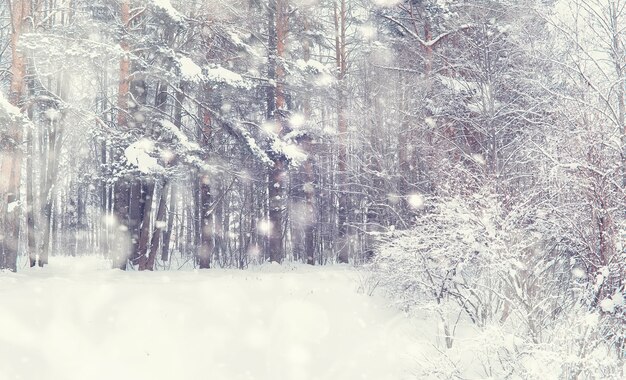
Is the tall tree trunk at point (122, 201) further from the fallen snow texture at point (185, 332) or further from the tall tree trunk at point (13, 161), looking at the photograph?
the tall tree trunk at point (13, 161)

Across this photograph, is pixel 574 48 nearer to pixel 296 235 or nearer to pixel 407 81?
pixel 407 81

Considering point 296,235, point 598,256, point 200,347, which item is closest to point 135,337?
point 200,347

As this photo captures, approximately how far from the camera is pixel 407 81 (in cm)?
1680

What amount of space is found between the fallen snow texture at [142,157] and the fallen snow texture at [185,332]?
2509 mm

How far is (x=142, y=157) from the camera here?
11.2m

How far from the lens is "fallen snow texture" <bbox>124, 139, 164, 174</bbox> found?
11.1m

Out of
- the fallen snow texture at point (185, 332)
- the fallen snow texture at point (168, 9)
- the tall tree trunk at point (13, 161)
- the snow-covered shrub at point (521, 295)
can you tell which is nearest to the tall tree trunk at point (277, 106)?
A: the fallen snow texture at point (168, 9)

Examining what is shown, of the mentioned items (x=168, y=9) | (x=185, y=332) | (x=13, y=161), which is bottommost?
(x=185, y=332)

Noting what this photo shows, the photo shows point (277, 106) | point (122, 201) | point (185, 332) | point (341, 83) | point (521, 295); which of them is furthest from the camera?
point (341, 83)

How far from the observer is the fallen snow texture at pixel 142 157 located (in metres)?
11.1

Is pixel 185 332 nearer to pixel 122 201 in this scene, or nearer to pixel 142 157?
pixel 142 157

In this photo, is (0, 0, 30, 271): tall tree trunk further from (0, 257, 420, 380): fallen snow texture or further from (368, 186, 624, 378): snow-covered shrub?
(368, 186, 624, 378): snow-covered shrub

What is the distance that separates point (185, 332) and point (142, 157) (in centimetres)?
494

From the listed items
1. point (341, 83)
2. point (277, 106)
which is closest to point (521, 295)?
point (277, 106)
